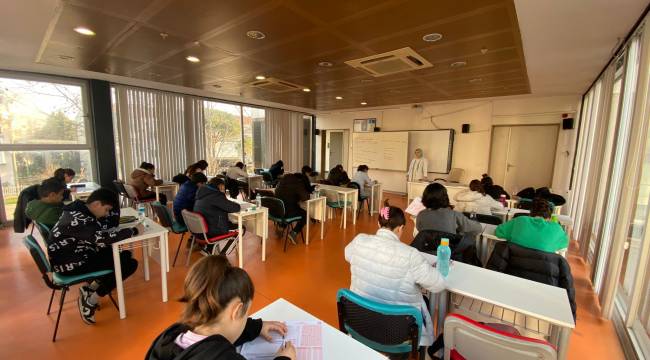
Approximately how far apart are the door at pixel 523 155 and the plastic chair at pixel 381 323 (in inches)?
277

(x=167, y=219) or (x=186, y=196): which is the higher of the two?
(x=186, y=196)

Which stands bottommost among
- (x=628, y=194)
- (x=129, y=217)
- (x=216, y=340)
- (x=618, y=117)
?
(x=129, y=217)

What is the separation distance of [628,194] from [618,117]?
3.67 feet

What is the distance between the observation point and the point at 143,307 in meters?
2.61

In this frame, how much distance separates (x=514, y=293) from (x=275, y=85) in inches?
204

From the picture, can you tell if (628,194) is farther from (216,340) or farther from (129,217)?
(129,217)

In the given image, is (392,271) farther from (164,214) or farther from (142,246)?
(164,214)

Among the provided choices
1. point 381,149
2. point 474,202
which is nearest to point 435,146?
point 381,149

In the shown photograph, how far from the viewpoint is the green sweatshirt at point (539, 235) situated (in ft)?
6.52

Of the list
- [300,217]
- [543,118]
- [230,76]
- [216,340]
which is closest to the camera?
[216,340]

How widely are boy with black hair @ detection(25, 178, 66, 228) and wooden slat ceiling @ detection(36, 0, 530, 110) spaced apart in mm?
1719

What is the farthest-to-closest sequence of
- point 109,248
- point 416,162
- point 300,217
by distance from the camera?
point 416,162
point 300,217
point 109,248

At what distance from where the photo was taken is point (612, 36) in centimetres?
280

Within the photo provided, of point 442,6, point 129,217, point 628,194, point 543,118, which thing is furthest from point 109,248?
point 543,118
